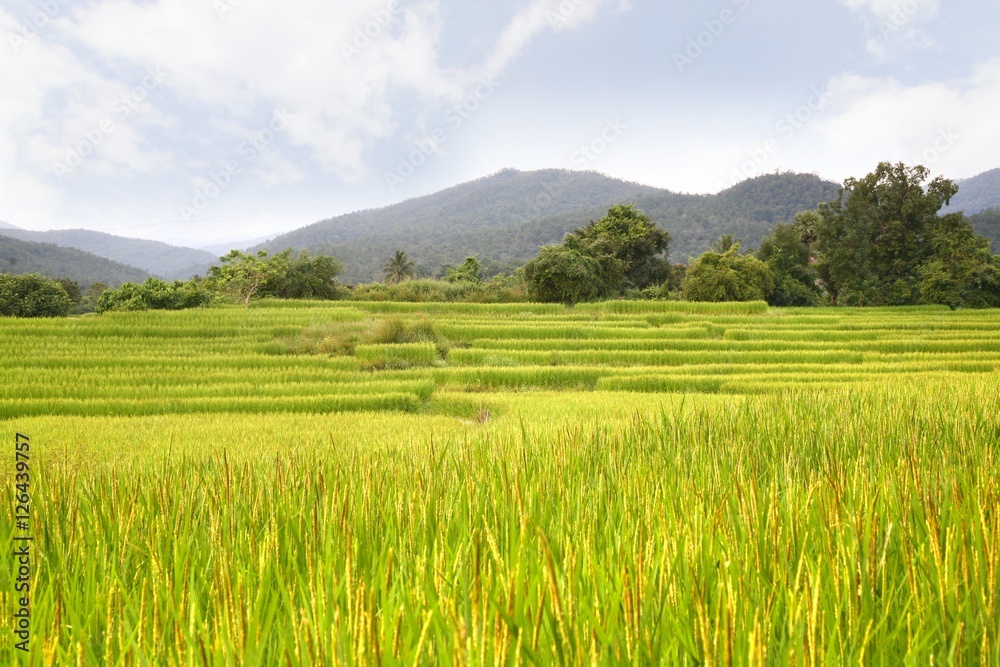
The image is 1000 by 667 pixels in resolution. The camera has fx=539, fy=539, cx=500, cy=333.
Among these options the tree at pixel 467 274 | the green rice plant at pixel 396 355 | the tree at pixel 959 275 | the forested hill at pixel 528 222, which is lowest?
the green rice plant at pixel 396 355

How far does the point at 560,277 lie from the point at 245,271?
67.8ft

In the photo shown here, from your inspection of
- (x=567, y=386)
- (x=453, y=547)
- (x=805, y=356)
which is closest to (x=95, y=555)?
(x=453, y=547)

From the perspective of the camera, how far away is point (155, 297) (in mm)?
30828

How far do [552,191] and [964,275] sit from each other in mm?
146394

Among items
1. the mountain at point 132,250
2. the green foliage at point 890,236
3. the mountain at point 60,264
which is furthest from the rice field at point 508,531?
the mountain at point 132,250

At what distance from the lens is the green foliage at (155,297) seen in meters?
30.7

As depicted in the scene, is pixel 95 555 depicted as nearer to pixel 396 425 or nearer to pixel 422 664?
pixel 422 664

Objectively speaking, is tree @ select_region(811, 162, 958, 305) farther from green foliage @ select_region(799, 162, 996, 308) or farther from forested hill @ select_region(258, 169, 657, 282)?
forested hill @ select_region(258, 169, 657, 282)

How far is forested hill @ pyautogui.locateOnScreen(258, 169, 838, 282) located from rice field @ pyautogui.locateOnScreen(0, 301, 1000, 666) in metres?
71.6

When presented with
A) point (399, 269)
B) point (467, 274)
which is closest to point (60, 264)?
point (399, 269)

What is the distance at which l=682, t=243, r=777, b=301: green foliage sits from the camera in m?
33.8

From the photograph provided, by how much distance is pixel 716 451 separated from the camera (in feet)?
9.57

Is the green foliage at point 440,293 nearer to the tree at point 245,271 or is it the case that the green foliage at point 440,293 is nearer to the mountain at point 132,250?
the tree at point 245,271

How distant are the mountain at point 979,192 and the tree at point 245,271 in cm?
15252
